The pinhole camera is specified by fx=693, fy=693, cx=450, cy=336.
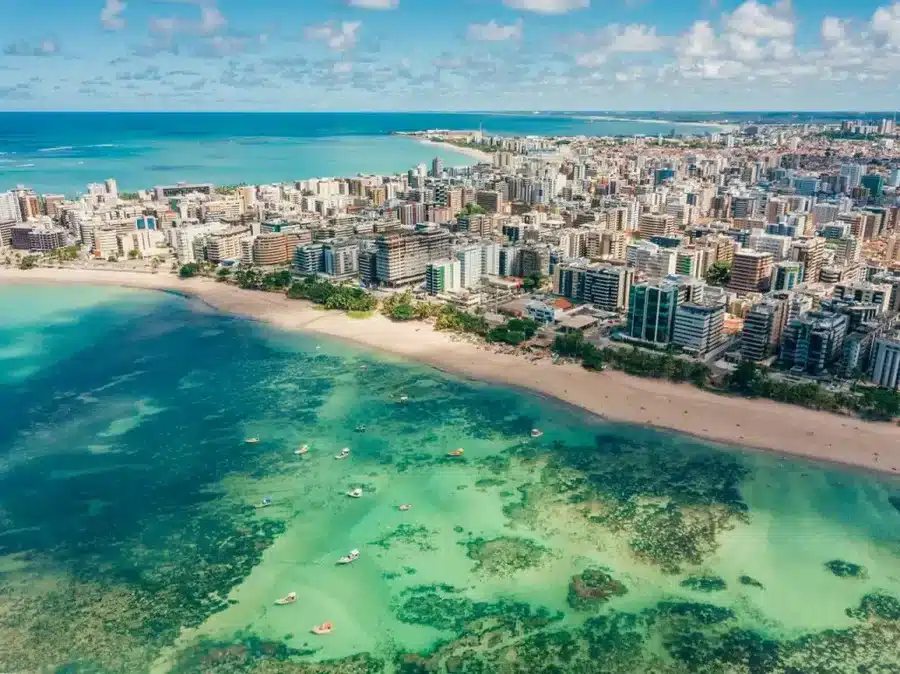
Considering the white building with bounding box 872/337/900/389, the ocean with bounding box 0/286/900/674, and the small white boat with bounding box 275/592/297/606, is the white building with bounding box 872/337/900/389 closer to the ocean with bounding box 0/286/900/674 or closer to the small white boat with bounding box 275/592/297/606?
the ocean with bounding box 0/286/900/674

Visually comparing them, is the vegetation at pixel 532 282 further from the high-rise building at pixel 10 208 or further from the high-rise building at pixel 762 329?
the high-rise building at pixel 10 208

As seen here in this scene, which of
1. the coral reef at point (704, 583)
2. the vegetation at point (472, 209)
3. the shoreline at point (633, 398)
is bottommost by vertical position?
the coral reef at point (704, 583)

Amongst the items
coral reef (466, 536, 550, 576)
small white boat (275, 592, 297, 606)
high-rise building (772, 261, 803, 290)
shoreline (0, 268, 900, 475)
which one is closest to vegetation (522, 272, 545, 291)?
shoreline (0, 268, 900, 475)

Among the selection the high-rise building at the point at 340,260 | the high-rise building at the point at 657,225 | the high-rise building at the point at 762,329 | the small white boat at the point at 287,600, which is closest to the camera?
the small white boat at the point at 287,600

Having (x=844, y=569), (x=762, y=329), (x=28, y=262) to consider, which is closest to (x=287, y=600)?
(x=844, y=569)

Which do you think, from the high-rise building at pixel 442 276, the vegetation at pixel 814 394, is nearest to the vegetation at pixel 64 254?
the high-rise building at pixel 442 276

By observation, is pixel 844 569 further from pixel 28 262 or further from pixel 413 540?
pixel 28 262

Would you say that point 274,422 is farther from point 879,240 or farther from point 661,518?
point 879,240
